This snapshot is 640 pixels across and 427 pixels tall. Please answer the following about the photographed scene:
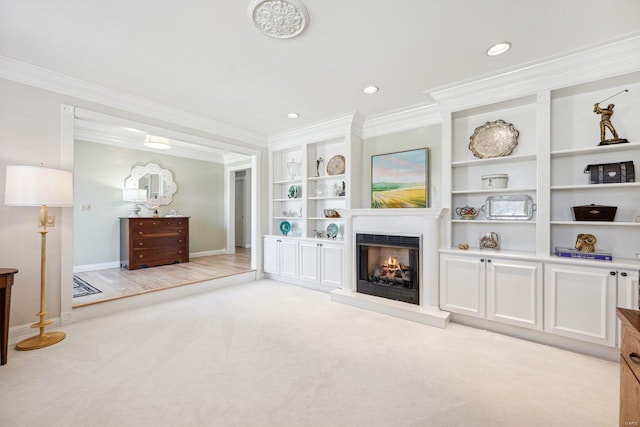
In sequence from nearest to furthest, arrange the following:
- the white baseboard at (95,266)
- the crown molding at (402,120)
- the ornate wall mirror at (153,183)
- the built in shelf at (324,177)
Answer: the crown molding at (402,120) → the built in shelf at (324,177) → the white baseboard at (95,266) → the ornate wall mirror at (153,183)

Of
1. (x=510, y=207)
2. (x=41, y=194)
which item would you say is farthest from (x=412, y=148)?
(x=41, y=194)

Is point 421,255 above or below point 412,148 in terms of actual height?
below

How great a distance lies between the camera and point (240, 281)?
190 inches

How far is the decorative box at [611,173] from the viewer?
7.96 feet

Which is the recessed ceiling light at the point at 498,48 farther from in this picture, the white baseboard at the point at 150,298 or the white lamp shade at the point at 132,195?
the white lamp shade at the point at 132,195

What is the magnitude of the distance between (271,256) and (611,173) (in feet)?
14.5

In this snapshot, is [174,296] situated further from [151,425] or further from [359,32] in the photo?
[359,32]

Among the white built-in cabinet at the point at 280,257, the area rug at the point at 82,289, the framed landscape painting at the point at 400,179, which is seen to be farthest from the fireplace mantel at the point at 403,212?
the area rug at the point at 82,289

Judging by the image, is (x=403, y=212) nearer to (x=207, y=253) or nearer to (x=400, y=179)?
(x=400, y=179)

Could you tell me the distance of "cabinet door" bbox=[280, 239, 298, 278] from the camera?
4660 millimetres

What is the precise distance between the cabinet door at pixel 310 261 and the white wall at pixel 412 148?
103 centimetres

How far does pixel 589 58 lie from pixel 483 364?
9.08ft

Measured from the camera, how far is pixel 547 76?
2.66 m

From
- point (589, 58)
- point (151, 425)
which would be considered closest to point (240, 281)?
point (151, 425)
